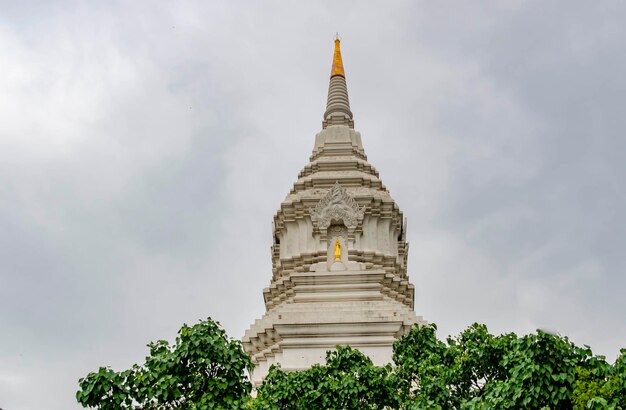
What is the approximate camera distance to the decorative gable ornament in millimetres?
40666

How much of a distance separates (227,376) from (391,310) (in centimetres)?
1950

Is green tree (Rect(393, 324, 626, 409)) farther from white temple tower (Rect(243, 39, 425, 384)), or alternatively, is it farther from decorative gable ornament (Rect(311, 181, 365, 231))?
decorative gable ornament (Rect(311, 181, 365, 231))

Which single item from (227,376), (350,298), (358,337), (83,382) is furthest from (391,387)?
(350,298)

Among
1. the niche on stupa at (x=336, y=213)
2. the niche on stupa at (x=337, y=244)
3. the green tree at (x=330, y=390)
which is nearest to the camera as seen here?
the green tree at (x=330, y=390)

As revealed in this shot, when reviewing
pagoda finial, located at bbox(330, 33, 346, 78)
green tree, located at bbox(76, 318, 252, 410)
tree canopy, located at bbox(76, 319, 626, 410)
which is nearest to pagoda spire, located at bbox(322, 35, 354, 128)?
pagoda finial, located at bbox(330, 33, 346, 78)

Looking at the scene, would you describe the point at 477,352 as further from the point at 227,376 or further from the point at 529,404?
the point at 227,376

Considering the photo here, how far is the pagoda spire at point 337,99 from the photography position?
160ft

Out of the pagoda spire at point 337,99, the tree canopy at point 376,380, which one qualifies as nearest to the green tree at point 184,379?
the tree canopy at point 376,380

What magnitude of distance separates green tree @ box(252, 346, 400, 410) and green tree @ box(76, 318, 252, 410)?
2.60 metres

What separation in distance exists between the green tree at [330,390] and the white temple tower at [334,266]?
13.8 meters

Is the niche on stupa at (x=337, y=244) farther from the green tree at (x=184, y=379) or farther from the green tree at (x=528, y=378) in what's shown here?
the green tree at (x=184, y=379)

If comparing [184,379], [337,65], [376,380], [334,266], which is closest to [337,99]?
[337,65]

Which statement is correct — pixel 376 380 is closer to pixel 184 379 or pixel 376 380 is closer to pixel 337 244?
pixel 184 379

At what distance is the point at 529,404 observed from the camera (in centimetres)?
1549
